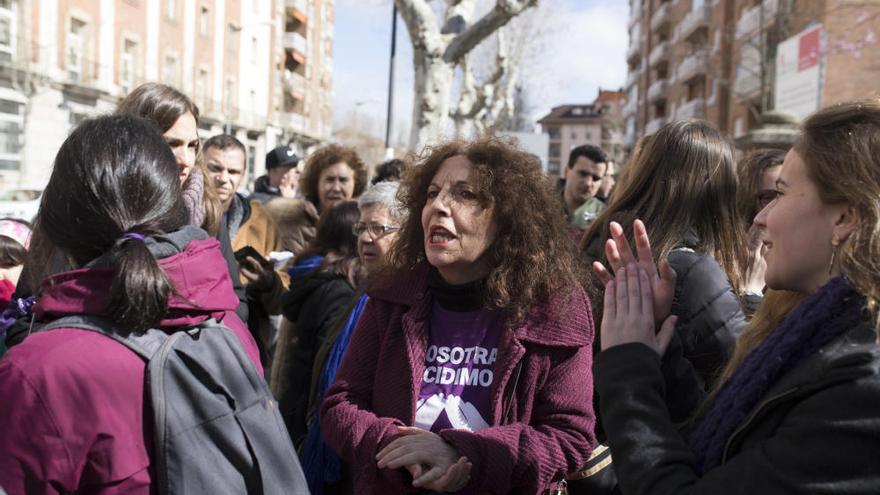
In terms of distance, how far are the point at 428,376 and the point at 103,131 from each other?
1.24 metres

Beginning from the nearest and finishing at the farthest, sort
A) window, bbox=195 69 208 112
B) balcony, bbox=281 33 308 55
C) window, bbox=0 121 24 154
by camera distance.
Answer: window, bbox=0 121 24 154
window, bbox=195 69 208 112
balcony, bbox=281 33 308 55

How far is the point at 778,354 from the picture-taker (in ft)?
5.16

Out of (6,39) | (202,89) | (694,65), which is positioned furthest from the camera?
(694,65)

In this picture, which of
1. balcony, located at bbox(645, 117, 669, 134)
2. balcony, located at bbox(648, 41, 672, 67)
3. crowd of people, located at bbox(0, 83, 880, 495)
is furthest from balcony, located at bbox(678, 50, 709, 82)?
crowd of people, located at bbox(0, 83, 880, 495)

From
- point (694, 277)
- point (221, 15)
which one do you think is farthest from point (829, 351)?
point (221, 15)

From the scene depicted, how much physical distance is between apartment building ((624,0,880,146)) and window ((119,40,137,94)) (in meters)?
19.7

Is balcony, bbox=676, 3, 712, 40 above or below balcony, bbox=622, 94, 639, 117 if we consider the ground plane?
above

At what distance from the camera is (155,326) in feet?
5.66

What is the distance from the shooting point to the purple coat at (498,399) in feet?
7.66

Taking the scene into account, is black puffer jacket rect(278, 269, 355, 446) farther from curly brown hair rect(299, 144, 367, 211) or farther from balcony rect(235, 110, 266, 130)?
balcony rect(235, 110, 266, 130)

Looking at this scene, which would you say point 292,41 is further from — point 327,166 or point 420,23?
point 327,166

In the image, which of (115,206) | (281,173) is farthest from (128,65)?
(115,206)

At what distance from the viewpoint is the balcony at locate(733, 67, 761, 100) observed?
33.2 m

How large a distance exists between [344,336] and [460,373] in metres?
0.89
